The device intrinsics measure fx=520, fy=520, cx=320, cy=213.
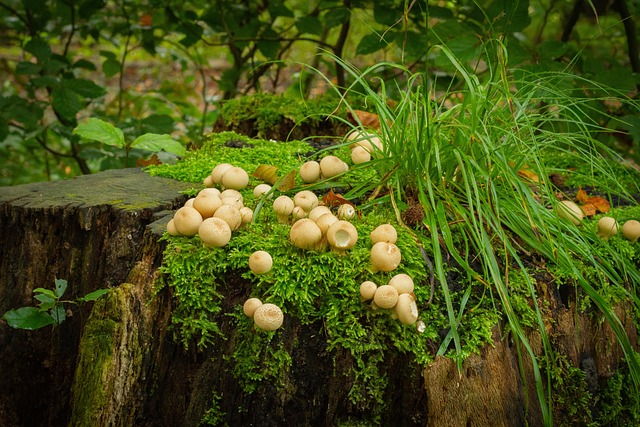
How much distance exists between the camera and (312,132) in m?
3.56

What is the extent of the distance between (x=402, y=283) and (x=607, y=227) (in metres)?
1.09

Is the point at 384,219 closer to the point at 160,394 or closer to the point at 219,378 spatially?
the point at 219,378

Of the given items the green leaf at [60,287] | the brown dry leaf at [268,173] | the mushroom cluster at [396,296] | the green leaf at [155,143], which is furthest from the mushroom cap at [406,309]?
the green leaf at [155,143]

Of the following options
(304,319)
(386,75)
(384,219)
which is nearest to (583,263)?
(384,219)

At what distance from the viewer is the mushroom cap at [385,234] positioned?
1896 millimetres

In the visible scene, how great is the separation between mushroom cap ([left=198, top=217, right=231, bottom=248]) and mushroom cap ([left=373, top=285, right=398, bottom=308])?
580 mm

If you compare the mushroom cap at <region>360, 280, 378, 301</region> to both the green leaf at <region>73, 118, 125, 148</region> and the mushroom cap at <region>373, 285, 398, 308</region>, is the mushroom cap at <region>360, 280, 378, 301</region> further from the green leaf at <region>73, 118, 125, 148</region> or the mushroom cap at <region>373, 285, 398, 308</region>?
the green leaf at <region>73, 118, 125, 148</region>

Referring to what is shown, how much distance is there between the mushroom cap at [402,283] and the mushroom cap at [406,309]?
0.03m

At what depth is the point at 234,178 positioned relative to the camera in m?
2.35

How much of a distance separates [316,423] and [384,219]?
816mm

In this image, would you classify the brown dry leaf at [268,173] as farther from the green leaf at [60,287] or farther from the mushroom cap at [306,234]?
the green leaf at [60,287]

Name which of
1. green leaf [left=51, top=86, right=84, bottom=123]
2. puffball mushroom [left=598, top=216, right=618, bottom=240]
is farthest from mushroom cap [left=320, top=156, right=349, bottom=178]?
green leaf [left=51, top=86, right=84, bottom=123]

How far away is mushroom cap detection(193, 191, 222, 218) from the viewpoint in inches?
77.3

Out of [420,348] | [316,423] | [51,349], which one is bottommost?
[51,349]
